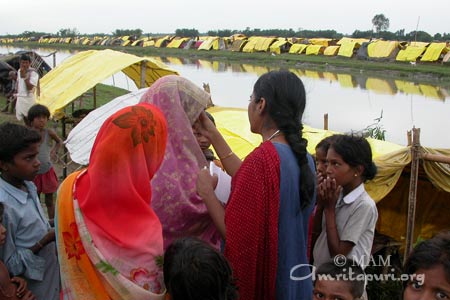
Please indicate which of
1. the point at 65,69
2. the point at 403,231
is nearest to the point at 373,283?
the point at 403,231

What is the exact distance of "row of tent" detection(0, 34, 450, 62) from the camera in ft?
107

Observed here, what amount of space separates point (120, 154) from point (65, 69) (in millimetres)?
8179

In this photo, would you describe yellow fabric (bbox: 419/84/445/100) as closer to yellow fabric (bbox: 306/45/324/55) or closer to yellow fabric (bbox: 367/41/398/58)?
yellow fabric (bbox: 367/41/398/58)

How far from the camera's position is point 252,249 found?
1699 mm

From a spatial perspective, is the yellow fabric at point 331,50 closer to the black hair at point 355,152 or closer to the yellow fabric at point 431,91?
the yellow fabric at point 431,91

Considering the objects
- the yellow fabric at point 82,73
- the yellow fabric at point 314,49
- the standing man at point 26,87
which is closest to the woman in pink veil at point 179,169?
the yellow fabric at point 82,73

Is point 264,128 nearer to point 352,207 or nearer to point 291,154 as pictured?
point 291,154

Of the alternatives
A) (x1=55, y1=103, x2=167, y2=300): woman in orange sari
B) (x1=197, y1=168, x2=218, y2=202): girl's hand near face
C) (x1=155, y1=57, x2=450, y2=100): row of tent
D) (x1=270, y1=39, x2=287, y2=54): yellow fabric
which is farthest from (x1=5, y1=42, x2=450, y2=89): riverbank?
(x1=55, y1=103, x2=167, y2=300): woman in orange sari

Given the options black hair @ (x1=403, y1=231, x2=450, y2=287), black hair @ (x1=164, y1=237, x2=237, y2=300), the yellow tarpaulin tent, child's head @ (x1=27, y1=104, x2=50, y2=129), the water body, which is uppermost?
black hair @ (x1=403, y1=231, x2=450, y2=287)

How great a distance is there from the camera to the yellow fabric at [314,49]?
1578 inches

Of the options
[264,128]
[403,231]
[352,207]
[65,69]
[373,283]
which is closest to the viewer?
[264,128]

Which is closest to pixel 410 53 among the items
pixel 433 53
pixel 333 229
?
pixel 433 53

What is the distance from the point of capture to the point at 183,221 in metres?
1.94

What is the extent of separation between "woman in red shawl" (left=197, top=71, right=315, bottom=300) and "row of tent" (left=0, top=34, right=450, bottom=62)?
32.3 m
